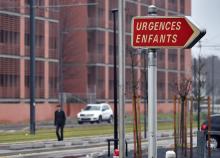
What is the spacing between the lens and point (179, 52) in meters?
98.4

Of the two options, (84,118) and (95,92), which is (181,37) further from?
(95,92)

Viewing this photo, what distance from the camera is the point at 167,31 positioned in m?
11.1

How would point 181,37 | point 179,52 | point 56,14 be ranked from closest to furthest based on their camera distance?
point 181,37, point 56,14, point 179,52

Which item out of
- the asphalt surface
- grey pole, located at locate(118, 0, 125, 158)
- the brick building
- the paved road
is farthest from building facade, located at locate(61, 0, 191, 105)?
grey pole, located at locate(118, 0, 125, 158)

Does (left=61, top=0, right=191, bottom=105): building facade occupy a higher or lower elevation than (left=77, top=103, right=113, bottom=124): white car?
higher

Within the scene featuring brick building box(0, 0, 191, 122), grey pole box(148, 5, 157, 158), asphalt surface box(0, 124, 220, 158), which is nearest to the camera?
grey pole box(148, 5, 157, 158)

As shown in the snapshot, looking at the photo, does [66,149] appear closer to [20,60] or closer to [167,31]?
[167,31]

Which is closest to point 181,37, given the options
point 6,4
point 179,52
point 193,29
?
point 193,29

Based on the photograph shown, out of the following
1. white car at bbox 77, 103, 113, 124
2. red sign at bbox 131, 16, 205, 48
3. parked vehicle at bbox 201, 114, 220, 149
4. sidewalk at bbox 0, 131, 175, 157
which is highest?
red sign at bbox 131, 16, 205, 48

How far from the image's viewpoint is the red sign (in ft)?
36.2

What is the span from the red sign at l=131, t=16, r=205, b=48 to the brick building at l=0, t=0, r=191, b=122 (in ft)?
198

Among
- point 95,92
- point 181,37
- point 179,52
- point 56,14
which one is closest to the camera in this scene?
point 181,37

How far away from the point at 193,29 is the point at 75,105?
245ft

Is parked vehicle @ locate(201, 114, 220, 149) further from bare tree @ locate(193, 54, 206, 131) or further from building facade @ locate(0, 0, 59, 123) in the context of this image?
building facade @ locate(0, 0, 59, 123)
